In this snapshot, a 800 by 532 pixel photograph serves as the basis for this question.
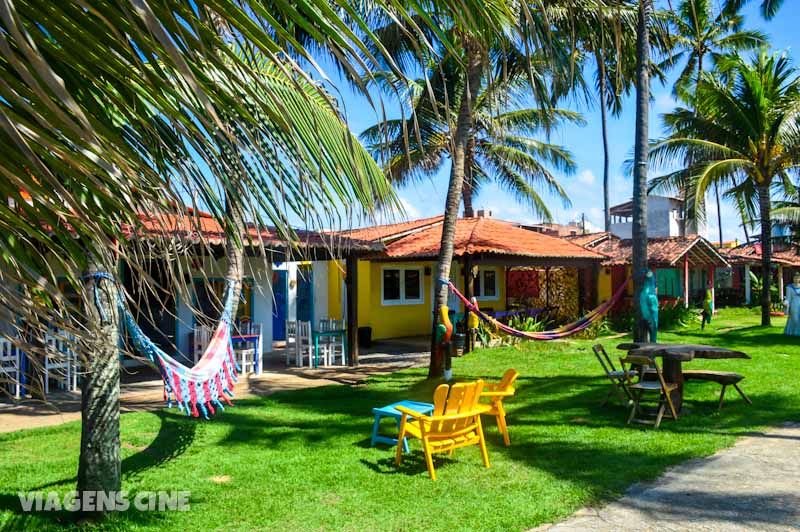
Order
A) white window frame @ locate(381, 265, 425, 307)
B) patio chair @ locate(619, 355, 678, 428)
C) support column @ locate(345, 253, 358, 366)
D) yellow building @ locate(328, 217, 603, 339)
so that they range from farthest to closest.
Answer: white window frame @ locate(381, 265, 425, 307), yellow building @ locate(328, 217, 603, 339), support column @ locate(345, 253, 358, 366), patio chair @ locate(619, 355, 678, 428)

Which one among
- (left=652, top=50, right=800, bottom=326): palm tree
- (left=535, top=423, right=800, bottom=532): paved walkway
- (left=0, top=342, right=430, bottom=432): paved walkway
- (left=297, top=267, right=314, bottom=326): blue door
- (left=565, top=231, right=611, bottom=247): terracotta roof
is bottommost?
(left=535, top=423, right=800, bottom=532): paved walkway

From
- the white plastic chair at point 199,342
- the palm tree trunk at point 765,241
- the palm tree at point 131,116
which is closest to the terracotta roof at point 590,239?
the palm tree trunk at point 765,241

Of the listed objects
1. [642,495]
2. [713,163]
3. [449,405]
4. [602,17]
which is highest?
[713,163]

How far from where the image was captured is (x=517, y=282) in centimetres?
2150

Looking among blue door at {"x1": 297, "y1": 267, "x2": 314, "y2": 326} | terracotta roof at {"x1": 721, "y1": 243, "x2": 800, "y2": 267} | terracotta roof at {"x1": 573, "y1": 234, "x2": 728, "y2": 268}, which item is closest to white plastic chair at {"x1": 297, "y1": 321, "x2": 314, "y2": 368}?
blue door at {"x1": 297, "y1": 267, "x2": 314, "y2": 326}

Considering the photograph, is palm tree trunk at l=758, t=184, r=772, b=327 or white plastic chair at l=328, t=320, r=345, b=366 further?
palm tree trunk at l=758, t=184, r=772, b=327

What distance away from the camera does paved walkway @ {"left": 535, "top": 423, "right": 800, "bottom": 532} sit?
4.37 metres

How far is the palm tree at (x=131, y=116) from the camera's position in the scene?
3.10 ft

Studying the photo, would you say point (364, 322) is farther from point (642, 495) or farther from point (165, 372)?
point (642, 495)

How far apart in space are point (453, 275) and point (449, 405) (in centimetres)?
1360

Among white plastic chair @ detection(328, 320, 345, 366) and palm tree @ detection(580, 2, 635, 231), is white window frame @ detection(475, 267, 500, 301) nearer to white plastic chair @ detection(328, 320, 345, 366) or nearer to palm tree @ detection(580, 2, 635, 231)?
palm tree @ detection(580, 2, 635, 231)

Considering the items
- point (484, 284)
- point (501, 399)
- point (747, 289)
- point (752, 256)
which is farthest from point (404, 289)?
point (752, 256)

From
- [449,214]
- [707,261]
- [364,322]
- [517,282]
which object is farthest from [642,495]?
[707,261]

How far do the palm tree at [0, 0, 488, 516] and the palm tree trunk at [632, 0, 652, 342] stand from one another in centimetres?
880
